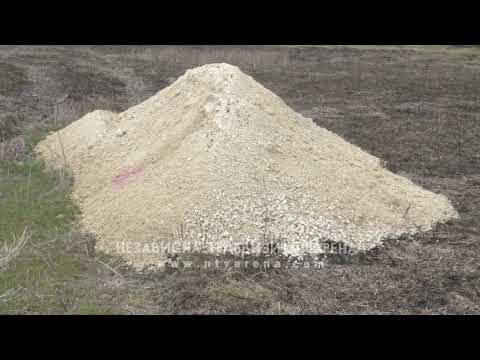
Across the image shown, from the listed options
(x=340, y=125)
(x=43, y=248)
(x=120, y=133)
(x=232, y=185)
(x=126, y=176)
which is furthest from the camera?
(x=340, y=125)

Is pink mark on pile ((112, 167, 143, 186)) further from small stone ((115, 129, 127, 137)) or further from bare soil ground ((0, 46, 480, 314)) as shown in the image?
bare soil ground ((0, 46, 480, 314))

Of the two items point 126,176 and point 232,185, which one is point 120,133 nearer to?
point 126,176

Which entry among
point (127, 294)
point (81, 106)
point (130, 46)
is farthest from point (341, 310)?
point (130, 46)

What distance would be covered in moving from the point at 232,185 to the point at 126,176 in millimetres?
1549

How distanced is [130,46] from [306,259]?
19.2 meters

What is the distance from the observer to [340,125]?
34.2ft

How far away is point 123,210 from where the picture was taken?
5648 mm

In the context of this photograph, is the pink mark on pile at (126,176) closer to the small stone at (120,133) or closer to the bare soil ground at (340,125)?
the small stone at (120,133)

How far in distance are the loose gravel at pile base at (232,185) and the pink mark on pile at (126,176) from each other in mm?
19

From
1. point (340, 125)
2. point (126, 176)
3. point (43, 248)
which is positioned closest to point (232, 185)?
point (126, 176)

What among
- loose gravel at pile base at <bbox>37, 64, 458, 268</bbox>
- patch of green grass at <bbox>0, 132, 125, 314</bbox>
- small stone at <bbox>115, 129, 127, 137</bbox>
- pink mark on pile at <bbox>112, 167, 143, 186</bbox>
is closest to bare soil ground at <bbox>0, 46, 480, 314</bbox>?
patch of green grass at <bbox>0, 132, 125, 314</bbox>

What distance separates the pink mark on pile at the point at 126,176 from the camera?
6.20m

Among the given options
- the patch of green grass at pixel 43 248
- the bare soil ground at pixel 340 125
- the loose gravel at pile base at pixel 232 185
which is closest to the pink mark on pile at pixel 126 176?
the loose gravel at pile base at pixel 232 185

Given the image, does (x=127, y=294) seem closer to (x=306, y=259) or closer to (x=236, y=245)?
(x=236, y=245)
